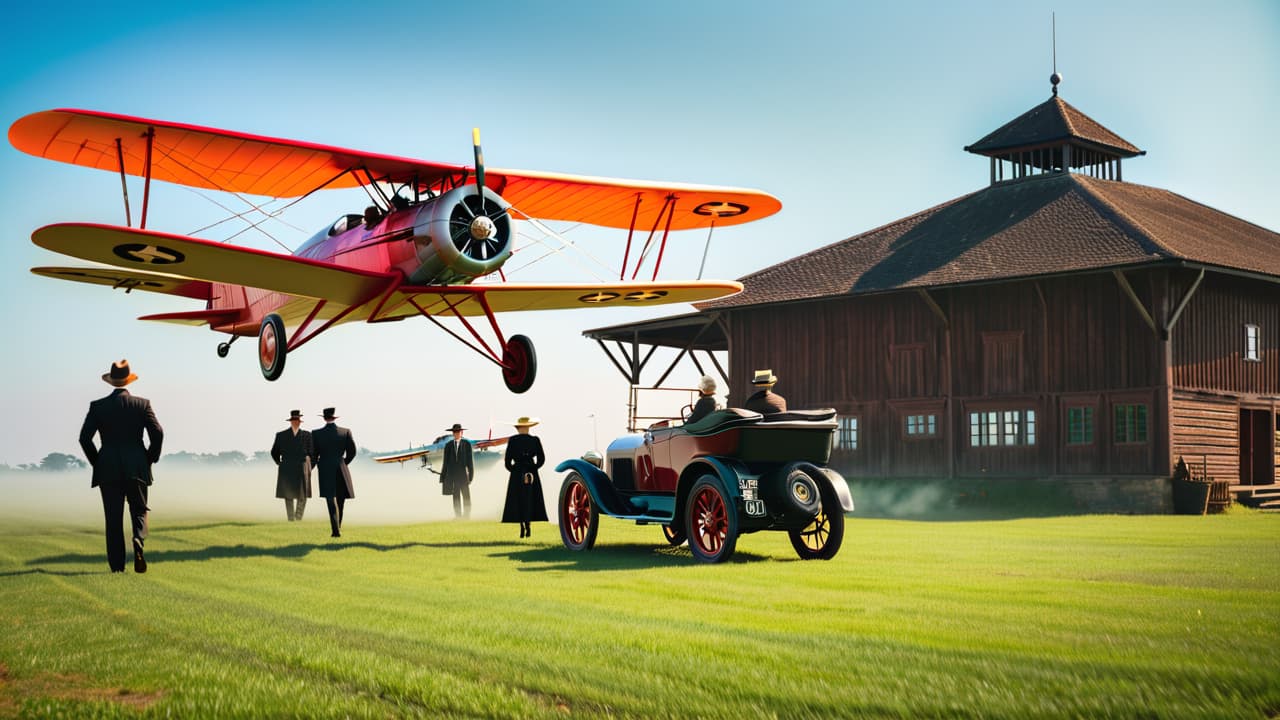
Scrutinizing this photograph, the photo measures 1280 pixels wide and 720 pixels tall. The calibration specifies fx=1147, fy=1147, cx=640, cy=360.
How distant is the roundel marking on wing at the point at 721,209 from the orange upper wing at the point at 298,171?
2 cm

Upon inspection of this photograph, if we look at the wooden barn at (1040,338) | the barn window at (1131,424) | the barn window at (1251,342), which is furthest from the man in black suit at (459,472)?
the barn window at (1251,342)

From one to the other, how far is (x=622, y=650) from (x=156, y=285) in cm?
1386

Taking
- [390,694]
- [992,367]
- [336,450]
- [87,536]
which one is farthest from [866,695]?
[992,367]

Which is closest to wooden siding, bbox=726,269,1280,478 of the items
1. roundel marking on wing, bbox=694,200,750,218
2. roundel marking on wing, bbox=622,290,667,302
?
roundel marking on wing, bbox=694,200,750,218

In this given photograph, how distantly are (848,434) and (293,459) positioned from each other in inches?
672

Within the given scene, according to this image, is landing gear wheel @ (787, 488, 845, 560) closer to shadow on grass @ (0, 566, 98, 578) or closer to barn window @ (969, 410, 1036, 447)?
shadow on grass @ (0, 566, 98, 578)

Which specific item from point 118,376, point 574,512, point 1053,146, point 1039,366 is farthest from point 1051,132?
point 118,376

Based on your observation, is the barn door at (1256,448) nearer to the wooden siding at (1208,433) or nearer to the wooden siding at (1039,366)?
the wooden siding at (1039,366)

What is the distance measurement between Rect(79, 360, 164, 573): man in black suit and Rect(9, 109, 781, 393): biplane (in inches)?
76.4

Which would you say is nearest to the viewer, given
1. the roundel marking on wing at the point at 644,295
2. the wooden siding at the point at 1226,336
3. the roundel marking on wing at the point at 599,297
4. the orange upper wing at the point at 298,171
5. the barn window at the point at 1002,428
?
the orange upper wing at the point at 298,171

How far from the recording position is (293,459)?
63.0 feet

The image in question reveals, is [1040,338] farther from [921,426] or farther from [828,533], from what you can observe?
[828,533]

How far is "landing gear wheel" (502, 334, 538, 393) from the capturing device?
1560 centimetres

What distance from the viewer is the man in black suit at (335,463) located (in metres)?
15.0
